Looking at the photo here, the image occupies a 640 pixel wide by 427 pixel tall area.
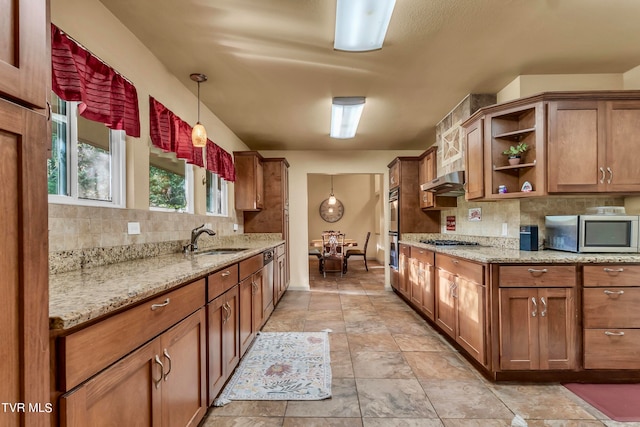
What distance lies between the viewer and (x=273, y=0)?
6.06 feet

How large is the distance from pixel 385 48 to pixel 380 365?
102 inches

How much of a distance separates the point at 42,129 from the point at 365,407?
2158 millimetres

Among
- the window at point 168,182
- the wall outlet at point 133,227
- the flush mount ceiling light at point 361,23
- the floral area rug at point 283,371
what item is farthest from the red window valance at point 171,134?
the floral area rug at point 283,371

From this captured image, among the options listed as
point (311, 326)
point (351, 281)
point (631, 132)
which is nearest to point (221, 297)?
point (311, 326)

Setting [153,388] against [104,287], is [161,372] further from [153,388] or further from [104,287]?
Answer: [104,287]

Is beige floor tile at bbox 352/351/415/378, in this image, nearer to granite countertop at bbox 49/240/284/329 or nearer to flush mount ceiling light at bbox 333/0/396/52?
granite countertop at bbox 49/240/284/329

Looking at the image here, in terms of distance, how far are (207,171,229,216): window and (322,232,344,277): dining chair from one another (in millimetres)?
3109

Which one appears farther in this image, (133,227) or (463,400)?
(133,227)

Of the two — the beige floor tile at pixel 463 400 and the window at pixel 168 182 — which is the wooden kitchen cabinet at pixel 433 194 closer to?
the beige floor tile at pixel 463 400

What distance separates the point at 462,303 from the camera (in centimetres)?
266

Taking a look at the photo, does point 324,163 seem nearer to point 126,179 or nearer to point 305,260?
point 305,260

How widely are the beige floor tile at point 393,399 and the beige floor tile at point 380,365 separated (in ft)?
0.29

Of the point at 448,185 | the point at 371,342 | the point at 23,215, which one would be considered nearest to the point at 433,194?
the point at 448,185

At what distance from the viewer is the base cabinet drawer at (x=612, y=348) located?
7.14ft
